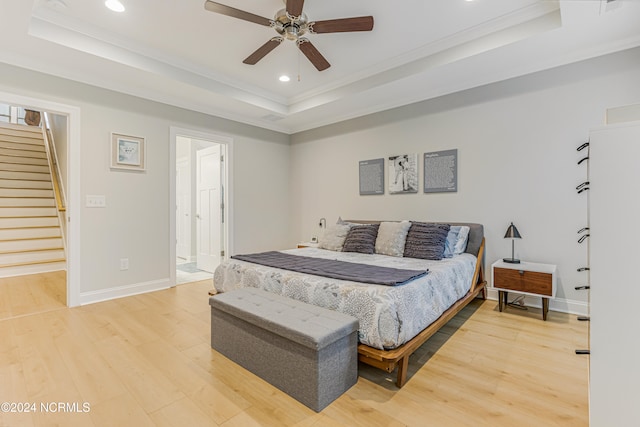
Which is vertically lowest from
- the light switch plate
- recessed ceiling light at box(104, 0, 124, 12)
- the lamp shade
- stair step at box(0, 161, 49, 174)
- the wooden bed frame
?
the wooden bed frame

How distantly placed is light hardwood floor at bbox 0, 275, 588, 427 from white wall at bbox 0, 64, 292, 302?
86cm

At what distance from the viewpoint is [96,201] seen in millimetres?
3463

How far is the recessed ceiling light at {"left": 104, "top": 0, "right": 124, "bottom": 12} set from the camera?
8.08ft

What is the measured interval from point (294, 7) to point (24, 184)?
6822mm

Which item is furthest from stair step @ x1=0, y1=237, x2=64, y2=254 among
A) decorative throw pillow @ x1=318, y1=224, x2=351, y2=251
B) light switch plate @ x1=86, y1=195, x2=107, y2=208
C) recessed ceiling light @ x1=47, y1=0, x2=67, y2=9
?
decorative throw pillow @ x1=318, y1=224, x2=351, y2=251

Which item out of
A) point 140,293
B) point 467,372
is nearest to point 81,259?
point 140,293

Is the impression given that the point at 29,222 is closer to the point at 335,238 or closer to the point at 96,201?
the point at 96,201

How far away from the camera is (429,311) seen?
2160 mm

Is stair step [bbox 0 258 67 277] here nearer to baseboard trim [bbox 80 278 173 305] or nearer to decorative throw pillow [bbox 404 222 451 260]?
baseboard trim [bbox 80 278 173 305]

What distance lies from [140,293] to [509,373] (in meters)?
4.01

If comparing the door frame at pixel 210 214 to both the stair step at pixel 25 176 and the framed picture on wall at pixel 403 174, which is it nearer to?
the framed picture on wall at pixel 403 174

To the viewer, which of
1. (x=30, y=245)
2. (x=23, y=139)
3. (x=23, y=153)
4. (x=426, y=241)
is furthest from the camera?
(x=23, y=139)

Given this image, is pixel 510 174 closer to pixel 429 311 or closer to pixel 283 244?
pixel 429 311

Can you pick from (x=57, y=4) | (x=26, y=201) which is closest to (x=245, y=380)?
(x=57, y=4)
